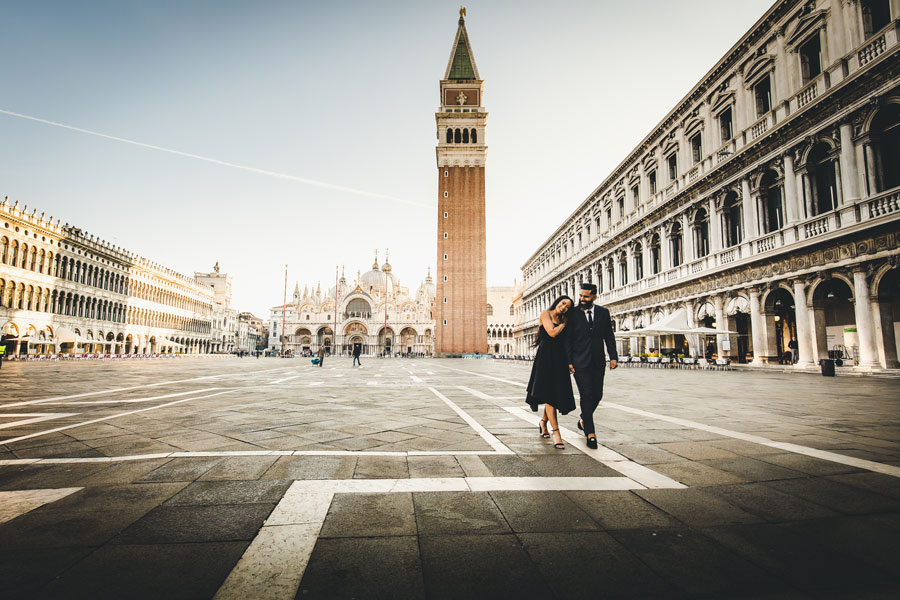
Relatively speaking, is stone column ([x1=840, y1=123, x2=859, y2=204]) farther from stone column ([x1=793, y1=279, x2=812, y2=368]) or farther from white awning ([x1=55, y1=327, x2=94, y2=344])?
white awning ([x1=55, y1=327, x2=94, y2=344])

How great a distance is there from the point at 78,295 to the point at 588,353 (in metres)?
53.9

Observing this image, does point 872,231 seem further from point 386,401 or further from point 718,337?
point 386,401

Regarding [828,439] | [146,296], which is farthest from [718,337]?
[146,296]

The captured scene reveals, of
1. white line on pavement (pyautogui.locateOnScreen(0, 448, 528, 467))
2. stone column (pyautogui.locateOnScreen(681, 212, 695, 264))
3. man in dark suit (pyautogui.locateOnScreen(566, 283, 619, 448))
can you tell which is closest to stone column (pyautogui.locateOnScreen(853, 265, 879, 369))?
stone column (pyautogui.locateOnScreen(681, 212, 695, 264))

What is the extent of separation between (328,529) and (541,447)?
2340mm

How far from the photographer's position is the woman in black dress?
165 inches

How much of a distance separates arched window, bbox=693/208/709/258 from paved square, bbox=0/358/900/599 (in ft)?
54.8

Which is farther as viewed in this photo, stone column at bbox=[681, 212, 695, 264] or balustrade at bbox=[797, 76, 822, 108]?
stone column at bbox=[681, 212, 695, 264]

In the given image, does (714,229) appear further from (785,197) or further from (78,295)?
(78,295)

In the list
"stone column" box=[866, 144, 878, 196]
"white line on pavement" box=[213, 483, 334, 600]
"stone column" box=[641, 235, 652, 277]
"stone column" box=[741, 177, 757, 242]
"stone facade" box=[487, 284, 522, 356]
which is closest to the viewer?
"white line on pavement" box=[213, 483, 334, 600]

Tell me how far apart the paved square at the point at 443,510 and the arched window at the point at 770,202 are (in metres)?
13.5

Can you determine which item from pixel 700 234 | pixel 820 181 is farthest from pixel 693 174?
pixel 820 181

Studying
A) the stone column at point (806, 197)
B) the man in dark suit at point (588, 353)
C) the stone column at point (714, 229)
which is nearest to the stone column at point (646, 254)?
the stone column at point (714, 229)

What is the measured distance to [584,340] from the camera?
4293mm
